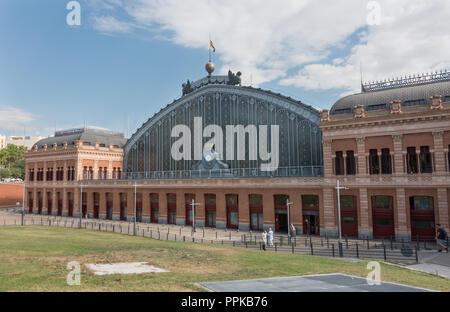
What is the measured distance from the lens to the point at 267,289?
44.5ft

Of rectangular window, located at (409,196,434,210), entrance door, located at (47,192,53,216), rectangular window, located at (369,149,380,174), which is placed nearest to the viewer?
rectangular window, located at (409,196,434,210)

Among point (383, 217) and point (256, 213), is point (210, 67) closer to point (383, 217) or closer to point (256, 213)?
point (256, 213)

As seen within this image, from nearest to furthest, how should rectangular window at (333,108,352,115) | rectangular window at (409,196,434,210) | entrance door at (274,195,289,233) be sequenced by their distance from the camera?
rectangular window at (409,196,434,210) < rectangular window at (333,108,352,115) < entrance door at (274,195,289,233)

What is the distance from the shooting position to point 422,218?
125ft

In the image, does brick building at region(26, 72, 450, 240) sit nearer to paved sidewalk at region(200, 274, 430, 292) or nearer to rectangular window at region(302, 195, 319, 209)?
rectangular window at region(302, 195, 319, 209)

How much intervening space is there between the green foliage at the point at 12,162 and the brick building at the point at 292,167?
69781mm

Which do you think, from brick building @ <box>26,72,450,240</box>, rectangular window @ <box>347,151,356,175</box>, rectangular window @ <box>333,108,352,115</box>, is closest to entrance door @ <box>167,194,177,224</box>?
brick building @ <box>26,72,450,240</box>

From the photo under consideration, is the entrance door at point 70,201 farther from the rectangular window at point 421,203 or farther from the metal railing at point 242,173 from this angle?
the rectangular window at point 421,203

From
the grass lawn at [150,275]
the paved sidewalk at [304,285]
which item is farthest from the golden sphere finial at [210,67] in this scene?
the paved sidewalk at [304,285]

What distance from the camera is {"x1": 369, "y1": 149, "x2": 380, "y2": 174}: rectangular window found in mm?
41000

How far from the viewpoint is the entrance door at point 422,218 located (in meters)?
37.7

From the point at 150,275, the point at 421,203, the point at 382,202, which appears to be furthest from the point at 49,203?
the point at 421,203

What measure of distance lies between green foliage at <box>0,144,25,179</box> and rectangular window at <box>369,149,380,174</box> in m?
138

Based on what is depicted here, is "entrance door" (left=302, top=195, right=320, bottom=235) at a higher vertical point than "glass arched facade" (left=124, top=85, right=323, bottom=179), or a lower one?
lower
